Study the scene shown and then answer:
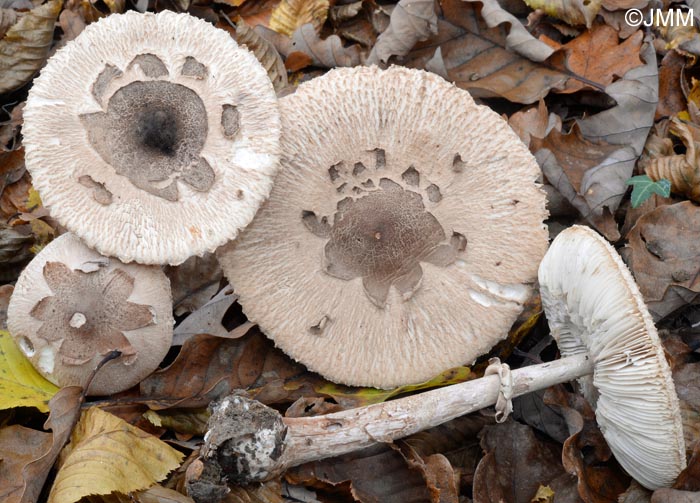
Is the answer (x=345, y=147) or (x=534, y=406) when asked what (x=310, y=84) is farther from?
(x=534, y=406)

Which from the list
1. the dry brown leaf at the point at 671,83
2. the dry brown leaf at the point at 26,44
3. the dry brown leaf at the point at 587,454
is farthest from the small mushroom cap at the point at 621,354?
the dry brown leaf at the point at 26,44

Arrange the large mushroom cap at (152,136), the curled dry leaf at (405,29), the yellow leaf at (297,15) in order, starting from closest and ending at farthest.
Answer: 1. the large mushroom cap at (152,136)
2. the curled dry leaf at (405,29)
3. the yellow leaf at (297,15)

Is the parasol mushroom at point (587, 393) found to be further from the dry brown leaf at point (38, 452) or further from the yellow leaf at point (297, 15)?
the yellow leaf at point (297, 15)

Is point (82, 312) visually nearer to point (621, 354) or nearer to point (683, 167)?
point (621, 354)

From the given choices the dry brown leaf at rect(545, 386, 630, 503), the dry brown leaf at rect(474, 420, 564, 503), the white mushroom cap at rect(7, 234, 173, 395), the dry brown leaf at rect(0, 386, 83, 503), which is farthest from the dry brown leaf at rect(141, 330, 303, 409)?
the dry brown leaf at rect(545, 386, 630, 503)

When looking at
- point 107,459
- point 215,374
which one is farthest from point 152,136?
point 107,459

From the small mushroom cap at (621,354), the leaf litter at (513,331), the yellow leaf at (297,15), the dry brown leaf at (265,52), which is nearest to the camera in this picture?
the small mushroom cap at (621,354)
